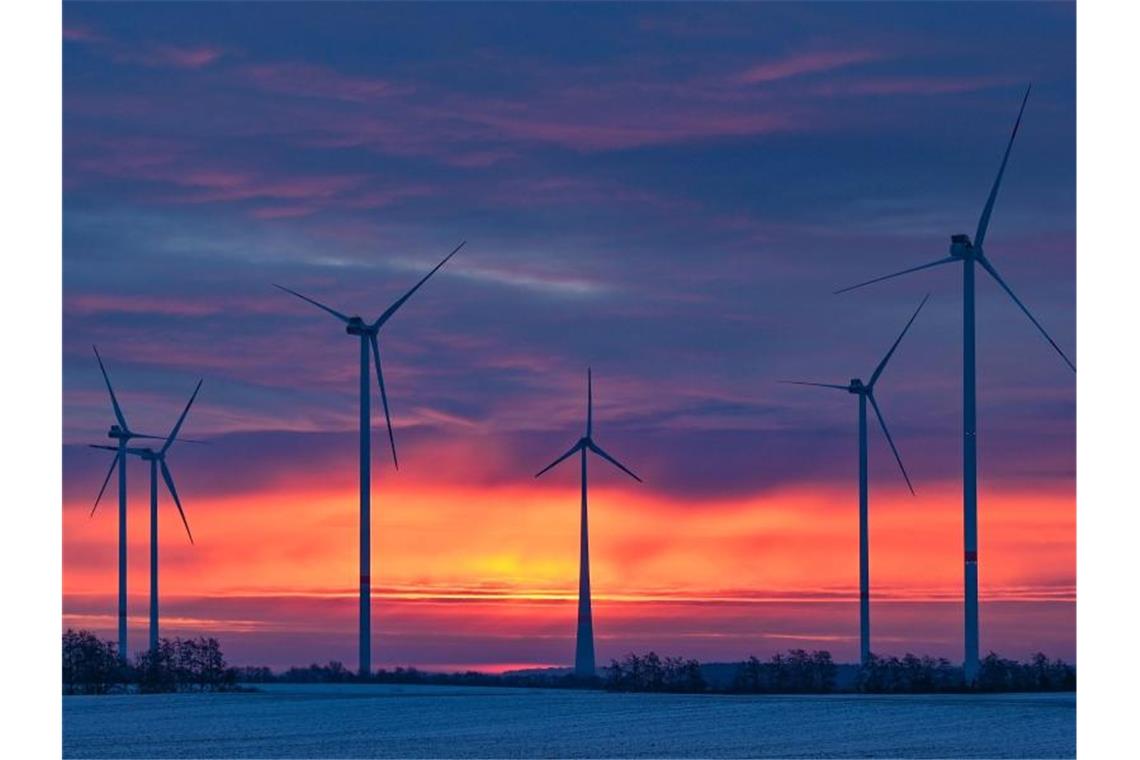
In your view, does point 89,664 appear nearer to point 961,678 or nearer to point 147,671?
point 147,671

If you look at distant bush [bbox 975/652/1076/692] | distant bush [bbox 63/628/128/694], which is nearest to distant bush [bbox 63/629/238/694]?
distant bush [bbox 63/628/128/694]

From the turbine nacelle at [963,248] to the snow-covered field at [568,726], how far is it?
26.1 m

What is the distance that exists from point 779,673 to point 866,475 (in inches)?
624

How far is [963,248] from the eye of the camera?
89125 millimetres

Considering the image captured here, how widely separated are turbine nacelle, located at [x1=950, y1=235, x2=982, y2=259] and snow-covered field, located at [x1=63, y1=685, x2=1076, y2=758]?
26.1 metres

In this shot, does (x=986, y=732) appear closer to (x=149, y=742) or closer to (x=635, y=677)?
(x=149, y=742)

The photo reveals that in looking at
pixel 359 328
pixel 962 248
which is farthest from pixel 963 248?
pixel 359 328

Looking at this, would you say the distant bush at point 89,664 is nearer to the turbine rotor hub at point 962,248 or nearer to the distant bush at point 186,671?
the distant bush at point 186,671

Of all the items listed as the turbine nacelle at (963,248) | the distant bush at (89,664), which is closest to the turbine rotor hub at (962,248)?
the turbine nacelle at (963,248)

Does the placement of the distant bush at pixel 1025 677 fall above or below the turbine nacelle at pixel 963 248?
below

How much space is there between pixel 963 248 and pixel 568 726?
39.3 meters

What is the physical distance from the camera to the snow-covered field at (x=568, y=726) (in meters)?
50.3

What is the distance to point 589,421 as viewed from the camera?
10950cm
